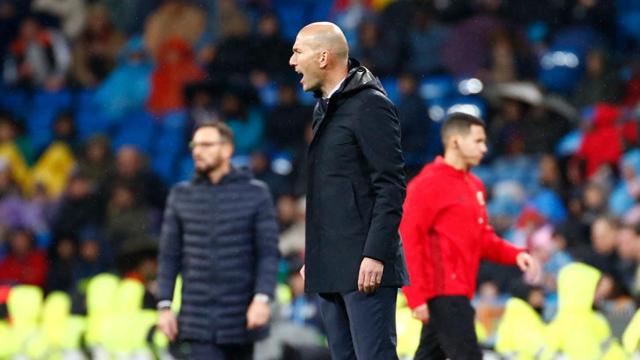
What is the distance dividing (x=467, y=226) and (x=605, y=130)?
595 centimetres

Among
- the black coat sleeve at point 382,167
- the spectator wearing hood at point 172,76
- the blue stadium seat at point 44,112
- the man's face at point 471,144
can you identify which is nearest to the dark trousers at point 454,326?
the man's face at point 471,144

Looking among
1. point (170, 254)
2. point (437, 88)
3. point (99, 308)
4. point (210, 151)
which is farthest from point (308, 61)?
Answer: point (437, 88)

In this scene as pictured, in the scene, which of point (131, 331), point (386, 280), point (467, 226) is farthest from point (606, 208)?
point (386, 280)

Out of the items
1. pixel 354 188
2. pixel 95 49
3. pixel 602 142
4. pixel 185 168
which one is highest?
pixel 95 49

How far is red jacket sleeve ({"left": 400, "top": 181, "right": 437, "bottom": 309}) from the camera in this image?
26.7ft

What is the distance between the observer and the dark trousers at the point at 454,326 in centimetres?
812

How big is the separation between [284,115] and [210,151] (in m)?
7.24

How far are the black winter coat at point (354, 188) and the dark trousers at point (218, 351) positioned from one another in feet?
6.75

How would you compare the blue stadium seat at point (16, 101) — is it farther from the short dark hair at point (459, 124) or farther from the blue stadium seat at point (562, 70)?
the short dark hair at point (459, 124)

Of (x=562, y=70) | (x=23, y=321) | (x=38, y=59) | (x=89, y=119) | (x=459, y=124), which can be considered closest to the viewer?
(x=459, y=124)

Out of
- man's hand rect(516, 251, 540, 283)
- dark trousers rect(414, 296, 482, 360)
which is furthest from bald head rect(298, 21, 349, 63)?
man's hand rect(516, 251, 540, 283)

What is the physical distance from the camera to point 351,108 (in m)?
6.63

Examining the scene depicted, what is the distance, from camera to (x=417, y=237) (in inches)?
322

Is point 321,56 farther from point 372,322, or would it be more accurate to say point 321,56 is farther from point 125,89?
point 125,89
